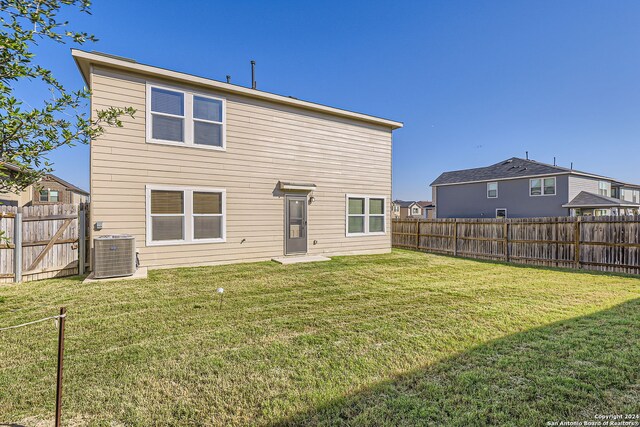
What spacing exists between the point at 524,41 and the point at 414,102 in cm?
584

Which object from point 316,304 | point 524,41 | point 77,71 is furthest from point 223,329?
point 524,41

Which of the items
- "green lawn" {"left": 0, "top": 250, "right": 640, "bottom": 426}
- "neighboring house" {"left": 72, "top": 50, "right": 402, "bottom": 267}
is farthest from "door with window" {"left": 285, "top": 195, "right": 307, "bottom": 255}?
"green lawn" {"left": 0, "top": 250, "right": 640, "bottom": 426}

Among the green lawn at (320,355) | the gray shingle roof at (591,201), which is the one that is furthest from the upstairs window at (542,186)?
the green lawn at (320,355)

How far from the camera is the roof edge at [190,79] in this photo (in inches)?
250

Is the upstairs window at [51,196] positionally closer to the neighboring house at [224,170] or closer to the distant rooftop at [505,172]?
the neighboring house at [224,170]

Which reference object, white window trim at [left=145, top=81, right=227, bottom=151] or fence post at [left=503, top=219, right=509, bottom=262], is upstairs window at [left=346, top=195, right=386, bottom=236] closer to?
fence post at [left=503, top=219, right=509, bottom=262]

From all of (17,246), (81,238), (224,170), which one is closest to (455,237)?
(224,170)

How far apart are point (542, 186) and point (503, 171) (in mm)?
3065

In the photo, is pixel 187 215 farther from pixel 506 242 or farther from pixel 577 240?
pixel 577 240

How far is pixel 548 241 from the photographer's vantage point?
898cm

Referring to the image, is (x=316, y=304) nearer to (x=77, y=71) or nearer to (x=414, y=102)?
(x=77, y=71)

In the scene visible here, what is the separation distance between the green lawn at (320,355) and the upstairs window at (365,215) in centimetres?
500

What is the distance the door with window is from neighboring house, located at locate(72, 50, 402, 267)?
0.03m

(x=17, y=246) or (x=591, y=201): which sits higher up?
(x=591, y=201)
